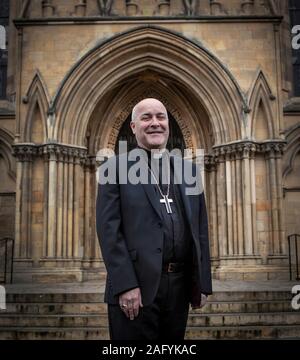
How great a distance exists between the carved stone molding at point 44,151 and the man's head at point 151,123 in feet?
32.1

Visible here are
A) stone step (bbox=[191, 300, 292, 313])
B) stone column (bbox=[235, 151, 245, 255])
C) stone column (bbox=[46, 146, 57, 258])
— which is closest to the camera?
stone step (bbox=[191, 300, 292, 313])

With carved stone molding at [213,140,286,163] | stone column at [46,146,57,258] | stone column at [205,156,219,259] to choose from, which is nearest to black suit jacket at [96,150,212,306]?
stone column at [46,146,57,258]

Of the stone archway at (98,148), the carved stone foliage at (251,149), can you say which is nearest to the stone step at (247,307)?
the stone archway at (98,148)

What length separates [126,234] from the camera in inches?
106

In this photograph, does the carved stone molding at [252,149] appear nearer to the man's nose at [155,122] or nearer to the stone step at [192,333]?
the stone step at [192,333]

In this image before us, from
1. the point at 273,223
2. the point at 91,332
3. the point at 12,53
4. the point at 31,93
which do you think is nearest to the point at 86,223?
the point at 31,93

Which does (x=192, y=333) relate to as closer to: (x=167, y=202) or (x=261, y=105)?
(x=167, y=202)

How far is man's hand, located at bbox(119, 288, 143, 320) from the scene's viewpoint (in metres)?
2.55

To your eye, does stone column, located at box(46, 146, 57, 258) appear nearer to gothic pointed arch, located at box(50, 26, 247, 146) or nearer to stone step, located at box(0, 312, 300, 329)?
gothic pointed arch, located at box(50, 26, 247, 146)

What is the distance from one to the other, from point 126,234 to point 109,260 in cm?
17

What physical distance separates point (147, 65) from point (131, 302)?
1142cm

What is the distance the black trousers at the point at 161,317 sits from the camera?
264 centimetres

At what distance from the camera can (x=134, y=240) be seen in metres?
2.66

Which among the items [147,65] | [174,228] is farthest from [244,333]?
[147,65]
